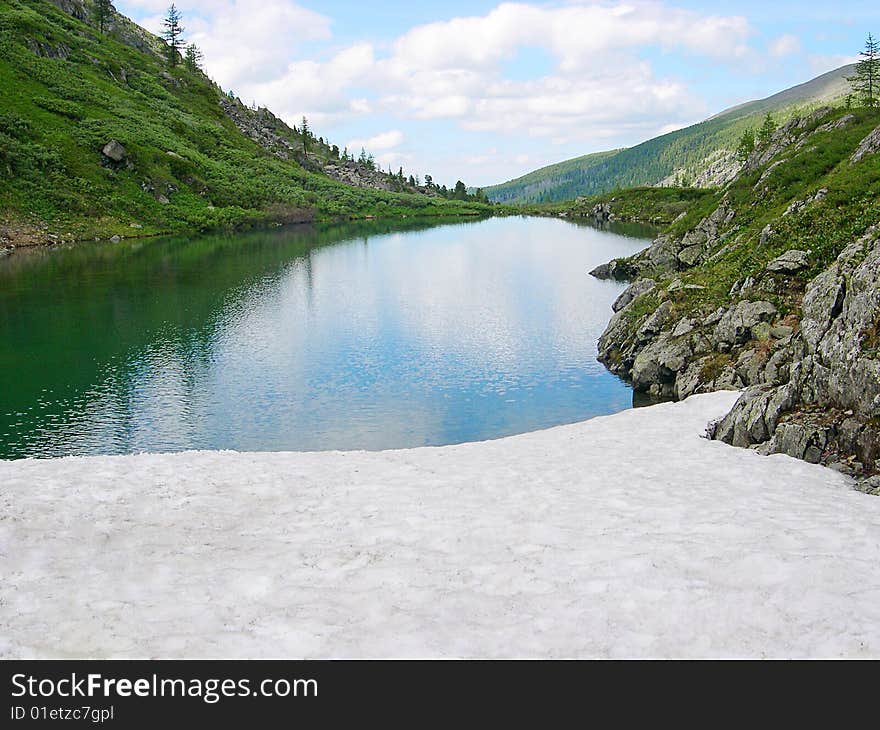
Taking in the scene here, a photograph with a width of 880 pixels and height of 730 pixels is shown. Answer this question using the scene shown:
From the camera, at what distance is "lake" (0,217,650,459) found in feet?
110

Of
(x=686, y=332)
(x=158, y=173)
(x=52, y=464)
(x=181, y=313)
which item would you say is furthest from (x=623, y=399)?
(x=158, y=173)

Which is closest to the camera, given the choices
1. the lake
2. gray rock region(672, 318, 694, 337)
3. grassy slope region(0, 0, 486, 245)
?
the lake

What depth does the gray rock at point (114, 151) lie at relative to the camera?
126375mm

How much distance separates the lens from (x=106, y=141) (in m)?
128

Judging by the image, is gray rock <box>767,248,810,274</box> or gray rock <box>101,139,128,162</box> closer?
gray rock <box>767,248,810,274</box>

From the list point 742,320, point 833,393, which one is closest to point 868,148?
point 742,320

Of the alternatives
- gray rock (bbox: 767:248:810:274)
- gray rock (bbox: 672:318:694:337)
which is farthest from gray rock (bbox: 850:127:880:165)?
gray rock (bbox: 672:318:694:337)

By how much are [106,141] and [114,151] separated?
2.81m

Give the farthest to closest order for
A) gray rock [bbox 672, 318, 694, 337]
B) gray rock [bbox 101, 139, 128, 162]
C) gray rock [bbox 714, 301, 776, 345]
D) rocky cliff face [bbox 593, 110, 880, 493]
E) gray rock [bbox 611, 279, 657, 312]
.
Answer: gray rock [bbox 101, 139, 128, 162]
gray rock [bbox 611, 279, 657, 312]
gray rock [bbox 672, 318, 694, 337]
gray rock [bbox 714, 301, 776, 345]
rocky cliff face [bbox 593, 110, 880, 493]

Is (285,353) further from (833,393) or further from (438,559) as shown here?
(438,559)

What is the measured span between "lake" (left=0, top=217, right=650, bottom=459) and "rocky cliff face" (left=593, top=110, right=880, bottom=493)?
4287 millimetres

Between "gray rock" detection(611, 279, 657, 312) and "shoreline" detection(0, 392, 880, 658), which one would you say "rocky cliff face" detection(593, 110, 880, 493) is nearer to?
"gray rock" detection(611, 279, 657, 312)

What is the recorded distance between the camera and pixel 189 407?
3609 cm
